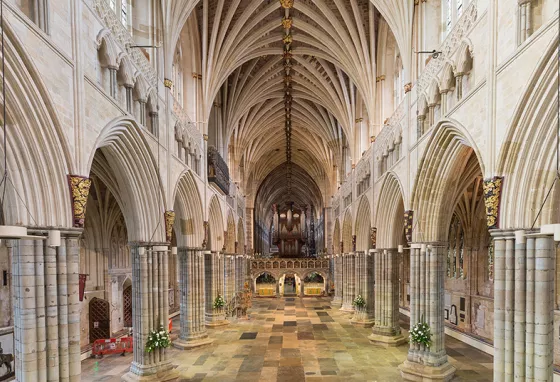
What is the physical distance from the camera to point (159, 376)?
12.9m

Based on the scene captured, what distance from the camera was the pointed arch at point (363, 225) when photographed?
78.6 feet

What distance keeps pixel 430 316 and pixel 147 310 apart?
992 centimetres

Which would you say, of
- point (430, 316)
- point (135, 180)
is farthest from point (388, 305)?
point (135, 180)

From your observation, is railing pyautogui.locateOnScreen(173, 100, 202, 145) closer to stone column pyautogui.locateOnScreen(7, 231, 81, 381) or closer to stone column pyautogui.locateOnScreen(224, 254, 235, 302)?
stone column pyautogui.locateOnScreen(7, 231, 81, 381)

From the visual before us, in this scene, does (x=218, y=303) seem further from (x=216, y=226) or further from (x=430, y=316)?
(x=430, y=316)

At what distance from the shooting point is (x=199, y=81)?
20031 mm

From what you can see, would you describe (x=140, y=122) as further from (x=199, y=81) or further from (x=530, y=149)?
(x=530, y=149)

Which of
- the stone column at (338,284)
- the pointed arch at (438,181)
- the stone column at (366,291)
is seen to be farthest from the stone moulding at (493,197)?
the stone column at (338,284)

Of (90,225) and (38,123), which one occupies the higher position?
(38,123)

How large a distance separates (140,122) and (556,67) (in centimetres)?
1107

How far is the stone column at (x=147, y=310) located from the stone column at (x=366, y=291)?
13.1 m

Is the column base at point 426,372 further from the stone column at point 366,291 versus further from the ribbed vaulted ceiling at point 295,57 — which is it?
the ribbed vaulted ceiling at point 295,57

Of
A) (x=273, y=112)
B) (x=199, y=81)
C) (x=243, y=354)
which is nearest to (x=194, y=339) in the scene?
(x=243, y=354)

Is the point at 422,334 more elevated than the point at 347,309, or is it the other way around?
the point at 422,334
